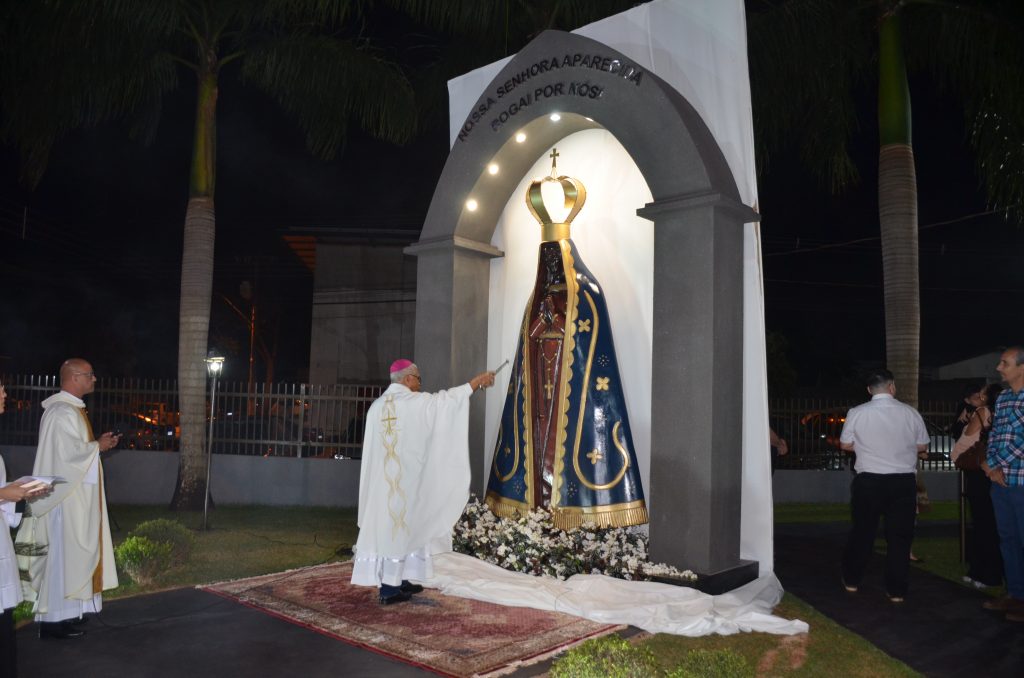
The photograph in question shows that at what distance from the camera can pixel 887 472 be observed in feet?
20.3

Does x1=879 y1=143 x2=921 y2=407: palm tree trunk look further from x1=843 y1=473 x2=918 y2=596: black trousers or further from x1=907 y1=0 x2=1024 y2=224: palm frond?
x1=843 y1=473 x2=918 y2=596: black trousers

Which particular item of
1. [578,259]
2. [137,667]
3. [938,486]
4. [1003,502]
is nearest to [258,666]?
[137,667]

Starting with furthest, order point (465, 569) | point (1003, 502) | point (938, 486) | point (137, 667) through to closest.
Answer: point (938, 486), point (465, 569), point (1003, 502), point (137, 667)

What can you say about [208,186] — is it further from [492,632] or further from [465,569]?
[492,632]

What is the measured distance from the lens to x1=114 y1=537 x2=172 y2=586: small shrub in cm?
643

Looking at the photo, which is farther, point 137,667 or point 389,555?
point 389,555

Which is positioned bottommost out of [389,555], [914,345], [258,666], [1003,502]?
[258,666]

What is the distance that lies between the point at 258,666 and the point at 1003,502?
513 cm

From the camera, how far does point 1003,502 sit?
575cm

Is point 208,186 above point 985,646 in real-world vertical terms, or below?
above

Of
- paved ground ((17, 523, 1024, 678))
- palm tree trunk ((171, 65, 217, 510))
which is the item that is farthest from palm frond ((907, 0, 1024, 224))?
palm tree trunk ((171, 65, 217, 510))

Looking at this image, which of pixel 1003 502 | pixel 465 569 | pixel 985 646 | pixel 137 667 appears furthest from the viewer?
pixel 465 569

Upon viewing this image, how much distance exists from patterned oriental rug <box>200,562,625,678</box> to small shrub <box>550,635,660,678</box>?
44.2 inches

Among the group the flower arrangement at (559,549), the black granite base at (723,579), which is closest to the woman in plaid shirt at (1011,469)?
the black granite base at (723,579)
